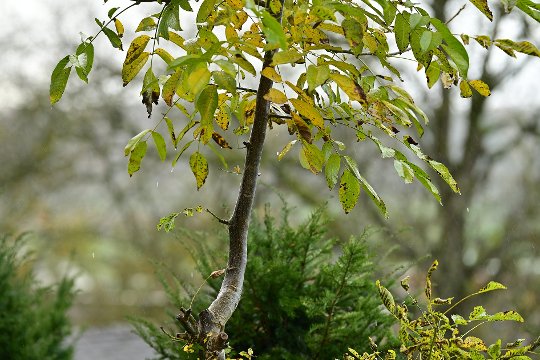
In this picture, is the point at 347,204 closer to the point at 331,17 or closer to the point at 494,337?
the point at 331,17

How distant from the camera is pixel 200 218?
45.3 feet

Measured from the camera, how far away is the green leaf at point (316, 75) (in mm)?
1242

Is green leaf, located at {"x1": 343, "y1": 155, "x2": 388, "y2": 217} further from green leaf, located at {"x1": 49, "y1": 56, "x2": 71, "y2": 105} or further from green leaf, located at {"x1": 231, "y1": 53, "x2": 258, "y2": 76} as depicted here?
green leaf, located at {"x1": 49, "y1": 56, "x2": 71, "y2": 105}

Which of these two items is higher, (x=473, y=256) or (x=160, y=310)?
(x=160, y=310)

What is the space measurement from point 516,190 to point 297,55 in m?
9.67

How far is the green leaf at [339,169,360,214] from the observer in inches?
56.2

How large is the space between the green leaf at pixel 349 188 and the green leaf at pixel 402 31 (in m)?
0.28

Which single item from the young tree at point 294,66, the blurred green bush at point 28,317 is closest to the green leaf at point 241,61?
the young tree at point 294,66

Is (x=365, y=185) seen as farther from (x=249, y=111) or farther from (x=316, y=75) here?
(x=249, y=111)

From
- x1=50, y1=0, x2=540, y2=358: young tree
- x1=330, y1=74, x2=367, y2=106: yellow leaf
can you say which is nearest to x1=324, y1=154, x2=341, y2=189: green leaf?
x1=50, y1=0, x2=540, y2=358: young tree

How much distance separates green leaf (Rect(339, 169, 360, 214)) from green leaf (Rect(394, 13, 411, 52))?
0.28 metres

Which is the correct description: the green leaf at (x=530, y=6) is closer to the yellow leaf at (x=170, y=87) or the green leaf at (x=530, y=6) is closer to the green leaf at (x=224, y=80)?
the green leaf at (x=224, y=80)


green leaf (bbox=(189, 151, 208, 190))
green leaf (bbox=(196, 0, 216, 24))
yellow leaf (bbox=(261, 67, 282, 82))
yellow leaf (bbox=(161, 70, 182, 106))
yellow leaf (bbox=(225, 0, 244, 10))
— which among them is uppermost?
green leaf (bbox=(196, 0, 216, 24))

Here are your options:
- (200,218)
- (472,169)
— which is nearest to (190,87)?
(472,169)
